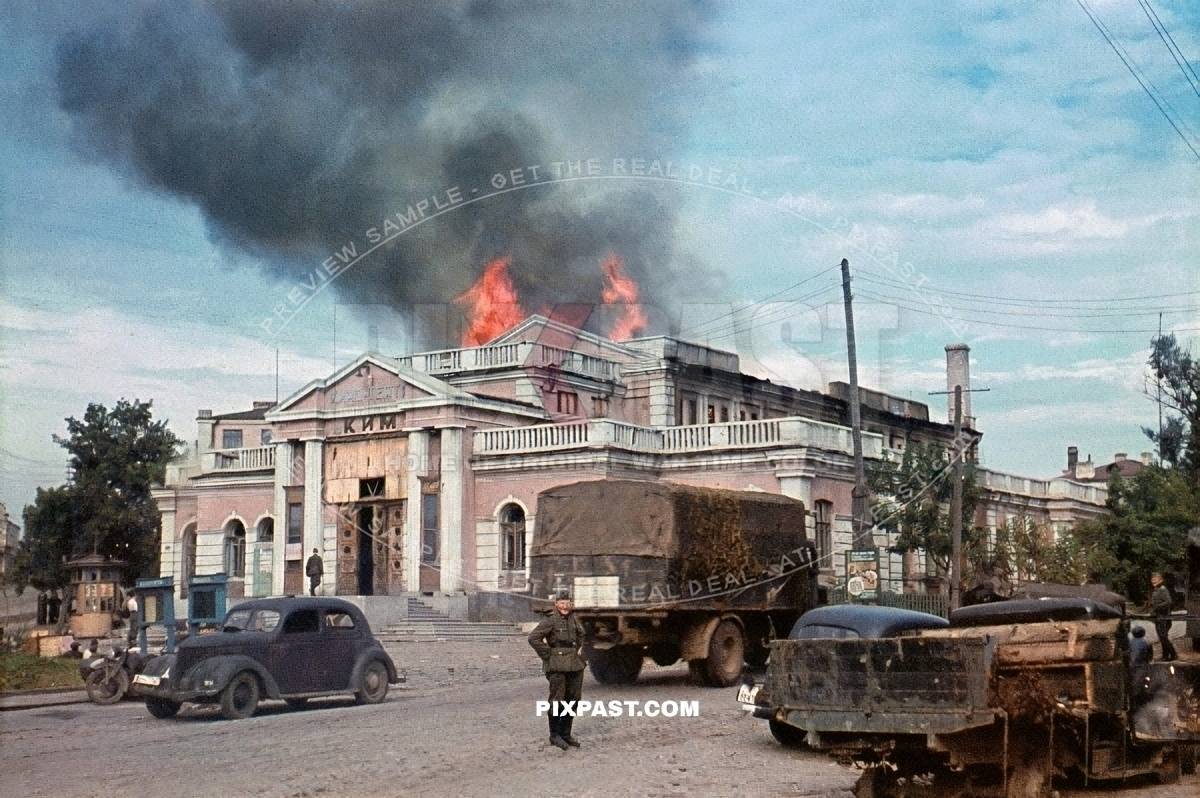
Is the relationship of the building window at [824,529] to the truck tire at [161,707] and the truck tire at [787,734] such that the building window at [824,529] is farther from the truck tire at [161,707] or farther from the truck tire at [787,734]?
the truck tire at [787,734]

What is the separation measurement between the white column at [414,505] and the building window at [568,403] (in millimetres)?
4457

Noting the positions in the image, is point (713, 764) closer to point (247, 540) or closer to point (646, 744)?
point (646, 744)

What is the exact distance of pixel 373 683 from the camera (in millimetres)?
19906

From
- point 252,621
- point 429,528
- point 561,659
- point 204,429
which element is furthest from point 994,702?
point 204,429

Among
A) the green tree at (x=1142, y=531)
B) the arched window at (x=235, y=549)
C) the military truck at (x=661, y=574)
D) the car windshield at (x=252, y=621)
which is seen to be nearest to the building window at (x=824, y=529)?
the green tree at (x=1142, y=531)

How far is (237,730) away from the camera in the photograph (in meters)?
16.6

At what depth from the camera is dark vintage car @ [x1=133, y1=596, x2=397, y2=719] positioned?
17.9 metres

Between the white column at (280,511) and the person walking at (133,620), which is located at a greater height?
the white column at (280,511)

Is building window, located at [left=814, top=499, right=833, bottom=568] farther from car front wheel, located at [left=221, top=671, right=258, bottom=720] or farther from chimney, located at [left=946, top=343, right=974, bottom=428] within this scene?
car front wheel, located at [left=221, top=671, right=258, bottom=720]

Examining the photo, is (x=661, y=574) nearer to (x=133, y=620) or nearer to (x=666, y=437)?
(x=133, y=620)

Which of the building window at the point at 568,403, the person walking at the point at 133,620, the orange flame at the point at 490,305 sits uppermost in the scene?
the orange flame at the point at 490,305

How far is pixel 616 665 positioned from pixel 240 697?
5865 millimetres

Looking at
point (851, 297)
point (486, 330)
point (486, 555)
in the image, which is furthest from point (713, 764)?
point (486, 330)

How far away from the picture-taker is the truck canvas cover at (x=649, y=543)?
2050cm
